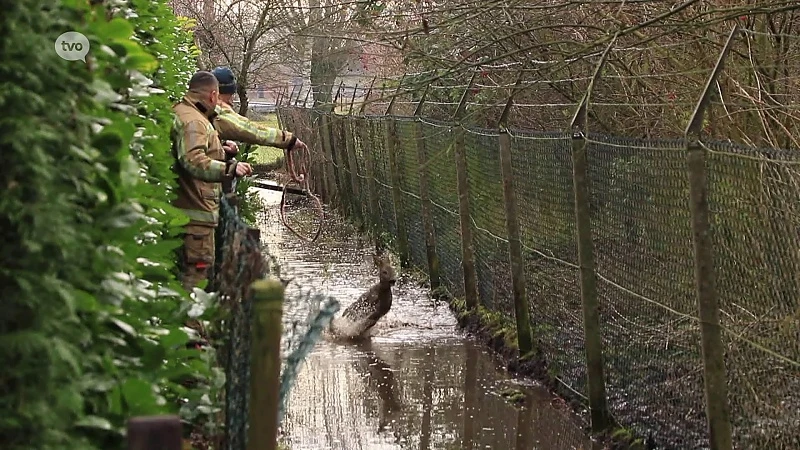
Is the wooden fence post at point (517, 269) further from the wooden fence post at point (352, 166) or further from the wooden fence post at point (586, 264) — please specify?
the wooden fence post at point (352, 166)

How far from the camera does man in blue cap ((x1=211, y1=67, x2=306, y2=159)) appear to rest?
729 centimetres

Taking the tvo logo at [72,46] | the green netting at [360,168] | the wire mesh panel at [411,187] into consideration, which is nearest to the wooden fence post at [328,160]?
the green netting at [360,168]

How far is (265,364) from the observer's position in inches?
114

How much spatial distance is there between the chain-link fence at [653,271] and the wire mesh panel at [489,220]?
0.06 ft

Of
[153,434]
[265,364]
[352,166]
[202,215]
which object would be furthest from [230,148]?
[352,166]

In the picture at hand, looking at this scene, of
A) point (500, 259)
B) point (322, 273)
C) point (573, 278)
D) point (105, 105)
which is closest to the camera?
point (105, 105)

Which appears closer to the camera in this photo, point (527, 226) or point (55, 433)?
point (55, 433)

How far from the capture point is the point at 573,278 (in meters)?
8.06

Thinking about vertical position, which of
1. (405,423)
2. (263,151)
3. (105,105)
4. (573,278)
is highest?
(263,151)

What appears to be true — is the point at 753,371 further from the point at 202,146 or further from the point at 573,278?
the point at 202,146

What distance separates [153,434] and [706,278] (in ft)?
12.5

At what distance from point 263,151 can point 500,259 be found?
90.8 feet

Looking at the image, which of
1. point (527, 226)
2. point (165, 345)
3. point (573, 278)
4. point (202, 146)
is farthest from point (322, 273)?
point (165, 345)

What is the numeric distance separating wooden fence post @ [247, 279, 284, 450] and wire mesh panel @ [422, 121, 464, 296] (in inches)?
334
